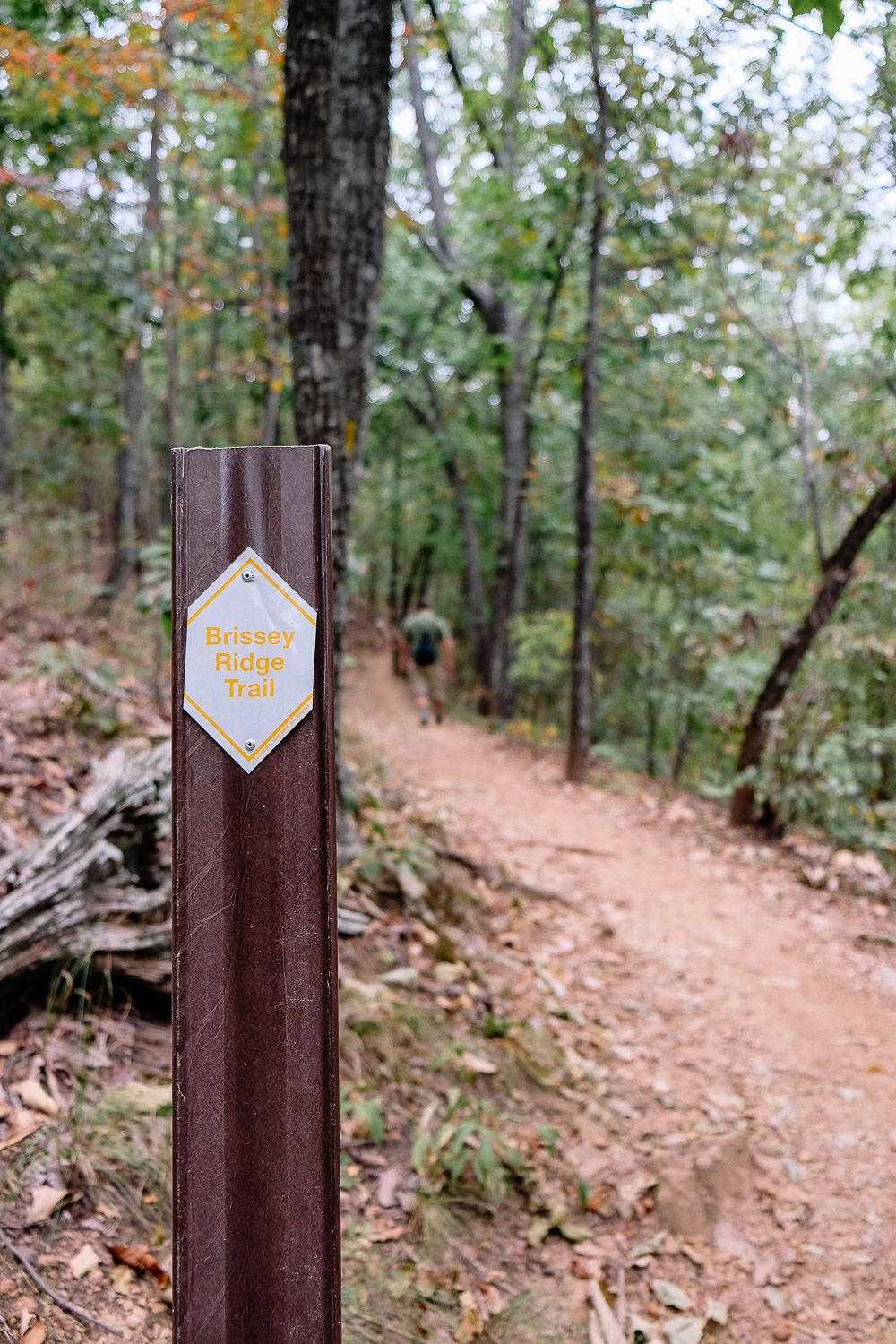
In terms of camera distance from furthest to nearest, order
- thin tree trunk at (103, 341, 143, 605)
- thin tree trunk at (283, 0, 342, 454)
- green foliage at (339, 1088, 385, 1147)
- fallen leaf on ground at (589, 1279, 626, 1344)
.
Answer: thin tree trunk at (103, 341, 143, 605) → thin tree trunk at (283, 0, 342, 454) → green foliage at (339, 1088, 385, 1147) → fallen leaf on ground at (589, 1279, 626, 1344)

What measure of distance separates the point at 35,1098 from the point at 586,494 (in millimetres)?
7861

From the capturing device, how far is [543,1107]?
155 inches

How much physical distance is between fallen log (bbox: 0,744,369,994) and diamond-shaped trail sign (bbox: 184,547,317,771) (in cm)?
176

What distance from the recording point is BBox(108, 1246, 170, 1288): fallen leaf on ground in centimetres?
230

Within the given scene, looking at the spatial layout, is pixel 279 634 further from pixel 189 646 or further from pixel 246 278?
pixel 246 278

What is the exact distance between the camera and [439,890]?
5.62 m

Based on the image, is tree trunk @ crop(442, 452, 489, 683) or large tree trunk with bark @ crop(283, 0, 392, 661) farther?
tree trunk @ crop(442, 452, 489, 683)

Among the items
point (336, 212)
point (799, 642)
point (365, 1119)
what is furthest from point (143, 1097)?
point (799, 642)

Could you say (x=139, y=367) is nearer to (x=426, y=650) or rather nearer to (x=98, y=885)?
(x=426, y=650)

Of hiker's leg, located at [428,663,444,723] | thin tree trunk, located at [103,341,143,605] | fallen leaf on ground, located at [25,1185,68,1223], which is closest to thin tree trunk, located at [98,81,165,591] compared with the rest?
thin tree trunk, located at [103,341,143,605]

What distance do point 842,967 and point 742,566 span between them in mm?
6129

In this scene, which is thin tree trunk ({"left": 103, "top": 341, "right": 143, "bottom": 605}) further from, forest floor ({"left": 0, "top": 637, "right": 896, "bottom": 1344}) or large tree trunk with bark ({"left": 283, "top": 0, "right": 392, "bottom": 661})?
large tree trunk with bark ({"left": 283, "top": 0, "right": 392, "bottom": 661})

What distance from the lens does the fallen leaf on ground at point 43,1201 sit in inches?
89.4

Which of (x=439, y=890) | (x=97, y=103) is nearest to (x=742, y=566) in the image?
(x=439, y=890)
